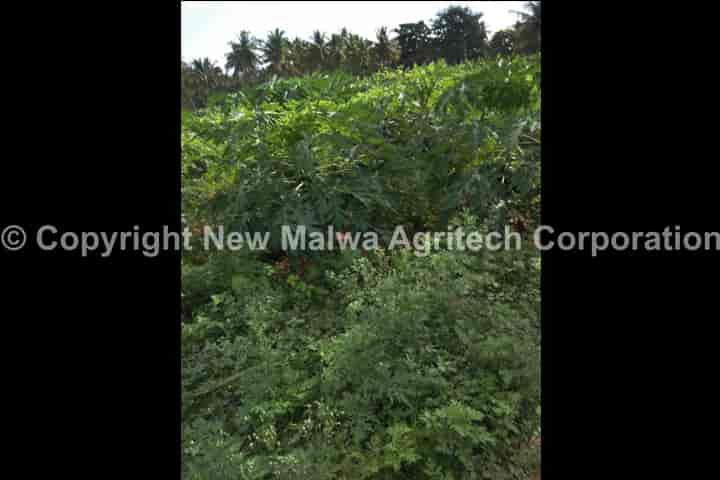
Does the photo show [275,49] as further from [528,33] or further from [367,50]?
[528,33]

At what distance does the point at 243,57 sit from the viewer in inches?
1694

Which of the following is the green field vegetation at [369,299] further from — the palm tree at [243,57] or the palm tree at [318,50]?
the palm tree at [243,57]

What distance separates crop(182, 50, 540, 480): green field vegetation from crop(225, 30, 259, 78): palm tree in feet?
134

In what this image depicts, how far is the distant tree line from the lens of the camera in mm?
22266

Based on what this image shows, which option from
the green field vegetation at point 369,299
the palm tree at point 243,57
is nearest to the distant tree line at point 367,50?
the palm tree at point 243,57

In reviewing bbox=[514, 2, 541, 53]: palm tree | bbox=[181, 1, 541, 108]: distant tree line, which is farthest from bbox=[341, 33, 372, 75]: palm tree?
bbox=[514, 2, 541, 53]: palm tree

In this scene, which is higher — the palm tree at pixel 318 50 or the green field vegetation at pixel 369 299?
the palm tree at pixel 318 50

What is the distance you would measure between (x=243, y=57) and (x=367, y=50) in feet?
51.1

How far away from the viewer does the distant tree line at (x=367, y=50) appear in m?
22.3

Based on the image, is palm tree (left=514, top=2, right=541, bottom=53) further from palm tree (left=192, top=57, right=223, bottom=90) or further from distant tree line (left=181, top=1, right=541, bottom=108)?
palm tree (left=192, top=57, right=223, bottom=90)

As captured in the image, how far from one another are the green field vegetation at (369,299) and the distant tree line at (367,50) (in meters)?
9.55

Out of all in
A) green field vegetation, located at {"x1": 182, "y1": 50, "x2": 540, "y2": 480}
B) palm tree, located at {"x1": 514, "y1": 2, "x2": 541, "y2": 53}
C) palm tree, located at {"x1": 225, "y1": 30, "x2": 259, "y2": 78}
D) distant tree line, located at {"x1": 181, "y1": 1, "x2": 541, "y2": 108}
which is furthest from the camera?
palm tree, located at {"x1": 225, "y1": 30, "x2": 259, "y2": 78}
